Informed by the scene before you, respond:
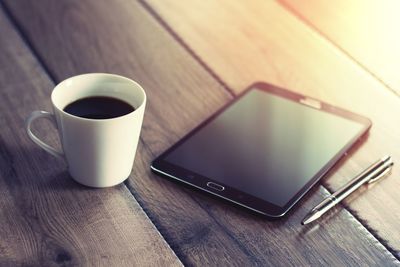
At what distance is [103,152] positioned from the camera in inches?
28.0

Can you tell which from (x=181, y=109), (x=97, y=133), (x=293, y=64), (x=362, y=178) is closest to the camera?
(x=97, y=133)

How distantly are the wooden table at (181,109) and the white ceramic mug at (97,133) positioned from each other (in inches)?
1.0

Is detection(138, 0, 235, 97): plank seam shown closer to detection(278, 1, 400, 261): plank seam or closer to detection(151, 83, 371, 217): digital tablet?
detection(151, 83, 371, 217): digital tablet

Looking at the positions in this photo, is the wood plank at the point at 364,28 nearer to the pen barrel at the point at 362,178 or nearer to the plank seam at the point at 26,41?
the pen barrel at the point at 362,178

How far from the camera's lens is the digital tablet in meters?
0.75

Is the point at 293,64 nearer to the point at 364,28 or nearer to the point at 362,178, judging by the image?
the point at 364,28

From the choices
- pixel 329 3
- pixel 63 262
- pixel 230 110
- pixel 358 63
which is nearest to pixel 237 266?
pixel 63 262

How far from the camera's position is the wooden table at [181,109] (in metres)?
0.68

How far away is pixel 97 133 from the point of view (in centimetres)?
69

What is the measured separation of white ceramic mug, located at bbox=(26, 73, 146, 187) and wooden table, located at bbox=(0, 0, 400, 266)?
0.03 m

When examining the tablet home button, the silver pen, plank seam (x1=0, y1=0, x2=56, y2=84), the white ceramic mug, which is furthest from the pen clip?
plank seam (x1=0, y1=0, x2=56, y2=84)

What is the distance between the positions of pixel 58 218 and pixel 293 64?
0.51 m

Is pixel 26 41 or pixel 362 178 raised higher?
pixel 362 178

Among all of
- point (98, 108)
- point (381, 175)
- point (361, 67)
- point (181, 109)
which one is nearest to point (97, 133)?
point (98, 108)
